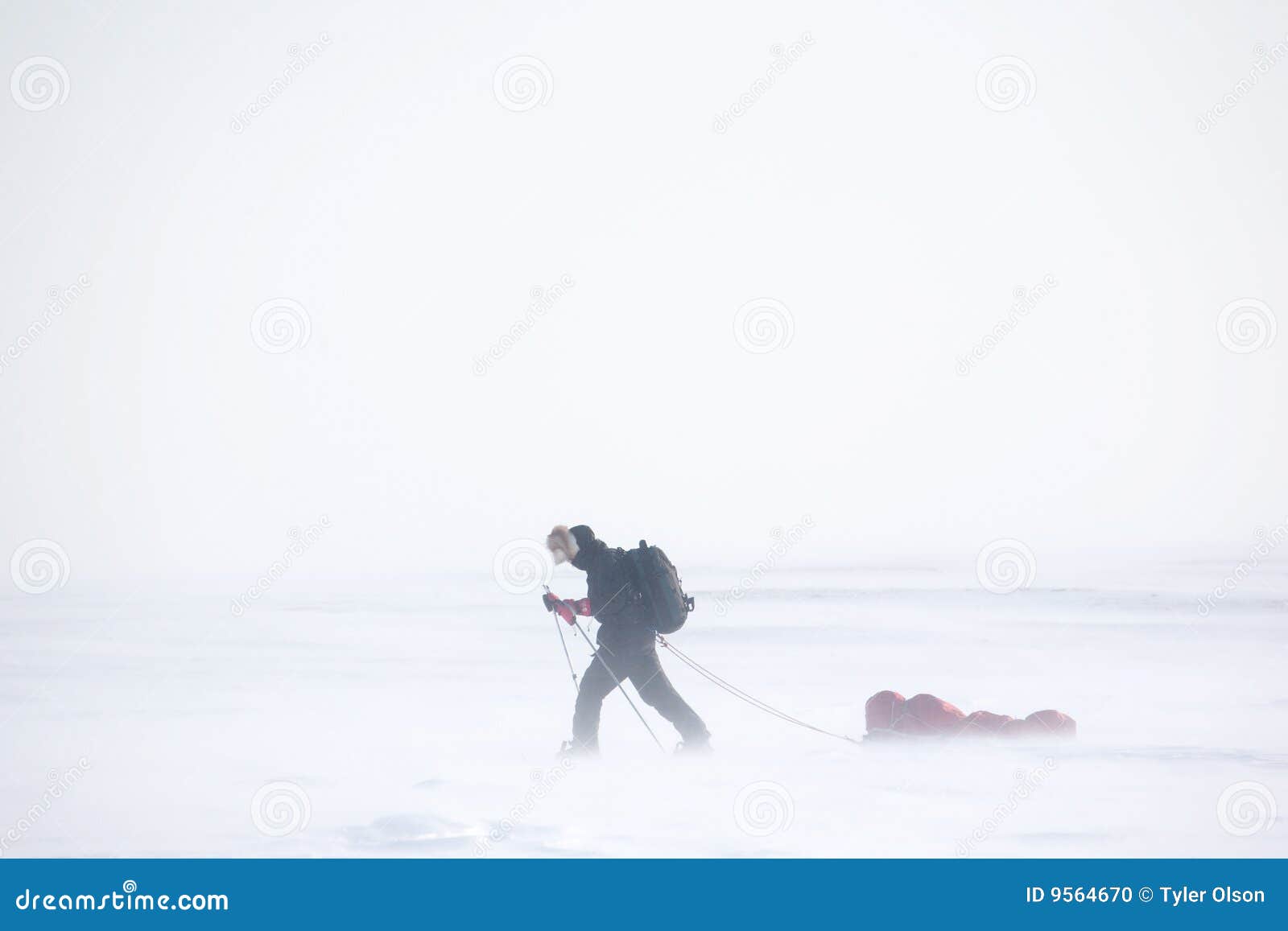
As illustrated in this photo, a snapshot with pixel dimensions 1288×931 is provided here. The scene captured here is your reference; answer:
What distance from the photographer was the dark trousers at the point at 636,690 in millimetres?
5652

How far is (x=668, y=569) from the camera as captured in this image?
5551 millimetres

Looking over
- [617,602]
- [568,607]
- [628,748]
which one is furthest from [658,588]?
[628,748]

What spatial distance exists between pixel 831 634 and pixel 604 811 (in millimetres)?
7239

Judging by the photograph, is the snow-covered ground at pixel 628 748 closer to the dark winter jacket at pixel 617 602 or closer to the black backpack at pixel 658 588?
the dark winter jacket at pixel 617 602

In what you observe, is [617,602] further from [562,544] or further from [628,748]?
[628,748]

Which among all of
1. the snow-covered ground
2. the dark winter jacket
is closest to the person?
the dark winter jacket

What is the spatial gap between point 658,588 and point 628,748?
127 centimetres

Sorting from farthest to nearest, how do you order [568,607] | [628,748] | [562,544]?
[628,748] < [562,544] < [568,607]

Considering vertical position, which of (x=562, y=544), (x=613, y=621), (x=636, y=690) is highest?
(x=562, y=544)

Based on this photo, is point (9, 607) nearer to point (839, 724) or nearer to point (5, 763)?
point (5, 763)

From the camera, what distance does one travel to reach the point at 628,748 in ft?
20.9

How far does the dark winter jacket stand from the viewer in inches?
222

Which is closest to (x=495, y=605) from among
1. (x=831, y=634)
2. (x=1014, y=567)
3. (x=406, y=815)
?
(x=831, y=634)

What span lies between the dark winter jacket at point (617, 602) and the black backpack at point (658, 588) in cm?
4
